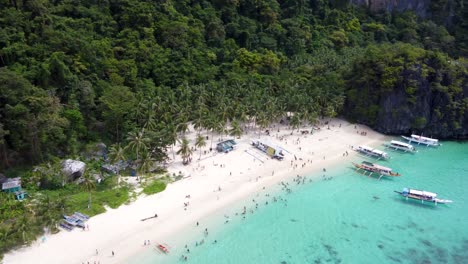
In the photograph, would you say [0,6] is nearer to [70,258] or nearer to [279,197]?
[70,258]

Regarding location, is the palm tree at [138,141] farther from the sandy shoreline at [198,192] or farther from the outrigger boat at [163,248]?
the outrigger boat at [163,248]

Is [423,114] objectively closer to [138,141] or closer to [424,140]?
[424,140]

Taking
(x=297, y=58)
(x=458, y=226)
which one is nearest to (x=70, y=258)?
(x=458, y=226)

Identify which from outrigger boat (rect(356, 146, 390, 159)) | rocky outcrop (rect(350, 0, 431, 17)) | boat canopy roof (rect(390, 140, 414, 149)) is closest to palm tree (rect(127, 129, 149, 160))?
outrigger boat (rect(356, 146, 390, 159))

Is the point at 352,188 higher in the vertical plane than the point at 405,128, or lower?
lower

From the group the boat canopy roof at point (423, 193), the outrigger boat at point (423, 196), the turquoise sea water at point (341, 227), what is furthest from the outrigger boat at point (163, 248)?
the boat canopy roof at point (423, 193)

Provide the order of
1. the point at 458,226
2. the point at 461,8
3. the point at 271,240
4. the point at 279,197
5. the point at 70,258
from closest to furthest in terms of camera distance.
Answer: the point at 70,258, the point at 271,240, the point at 458,226, the point at 279,197, the point at 461,8
